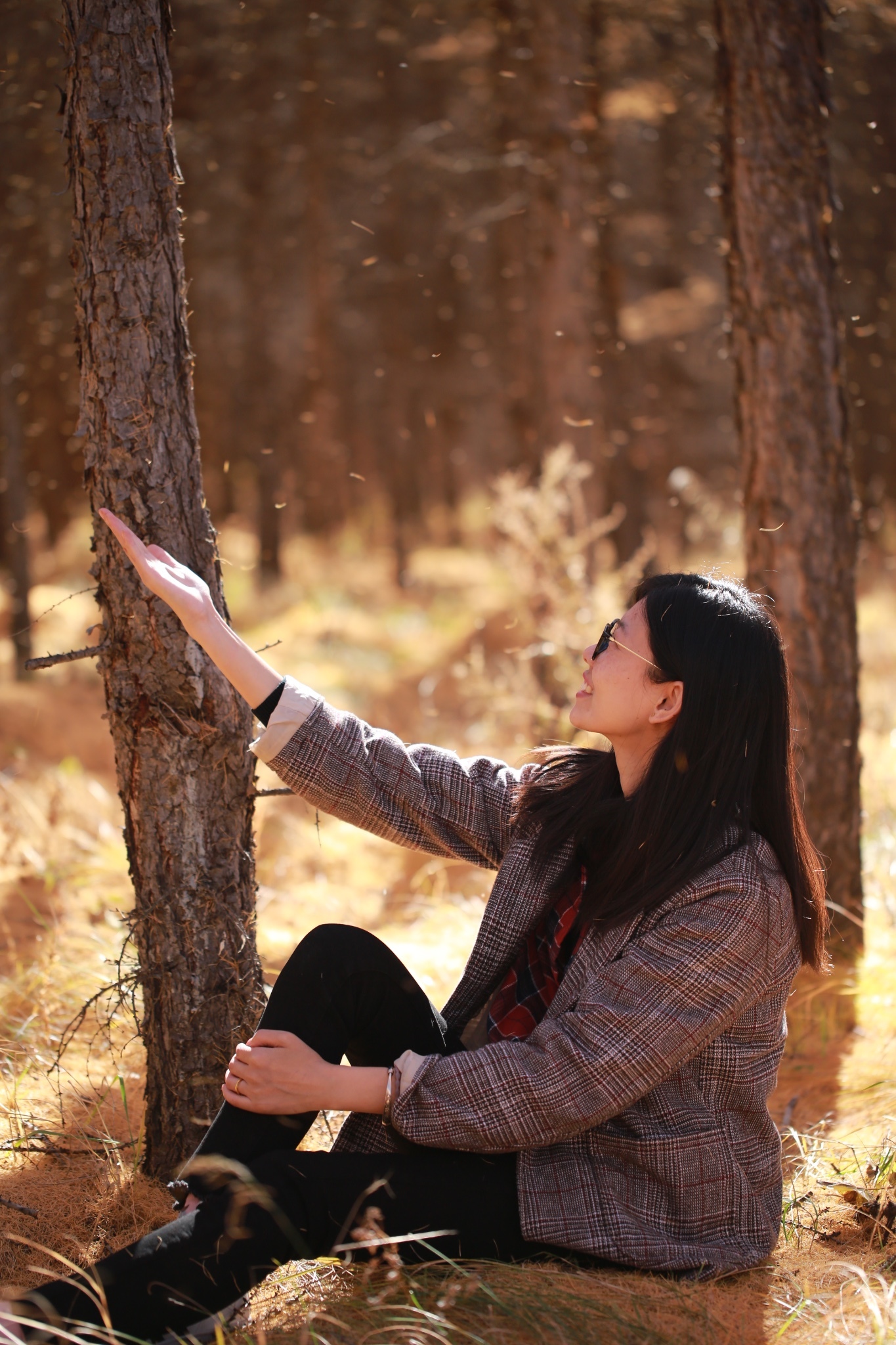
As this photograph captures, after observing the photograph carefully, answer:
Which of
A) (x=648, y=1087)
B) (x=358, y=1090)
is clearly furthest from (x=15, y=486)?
(x=648, y=1087)

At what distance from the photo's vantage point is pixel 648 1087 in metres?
1.80

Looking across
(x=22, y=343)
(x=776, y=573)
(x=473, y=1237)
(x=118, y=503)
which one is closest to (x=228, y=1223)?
(x=473, y=1237)

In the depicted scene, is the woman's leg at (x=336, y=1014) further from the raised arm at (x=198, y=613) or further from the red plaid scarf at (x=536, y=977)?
the raised arm at (x=198, y=613)

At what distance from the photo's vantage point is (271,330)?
1445 centimetres

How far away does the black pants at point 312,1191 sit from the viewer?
170cm

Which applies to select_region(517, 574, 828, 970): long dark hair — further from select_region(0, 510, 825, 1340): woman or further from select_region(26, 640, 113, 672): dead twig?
select_region(26, 640, 113, 672): dead twig

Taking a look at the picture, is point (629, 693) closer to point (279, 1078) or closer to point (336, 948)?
point (336, 948)

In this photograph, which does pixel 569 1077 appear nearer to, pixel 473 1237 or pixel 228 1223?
pixel 473 1237

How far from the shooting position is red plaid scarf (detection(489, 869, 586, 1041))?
214 cm

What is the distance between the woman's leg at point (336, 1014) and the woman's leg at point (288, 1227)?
0.08 m

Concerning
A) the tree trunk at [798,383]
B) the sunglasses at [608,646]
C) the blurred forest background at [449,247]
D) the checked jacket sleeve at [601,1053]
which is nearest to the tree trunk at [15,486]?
the blurred forest background at [449,247]

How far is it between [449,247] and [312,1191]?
1363 centimetres

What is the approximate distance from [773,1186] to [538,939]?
65 centimetres

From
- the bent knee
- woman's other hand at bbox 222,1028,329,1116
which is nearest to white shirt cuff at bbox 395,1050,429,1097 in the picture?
woman's other hand at bbox 222,1028,329,1116
